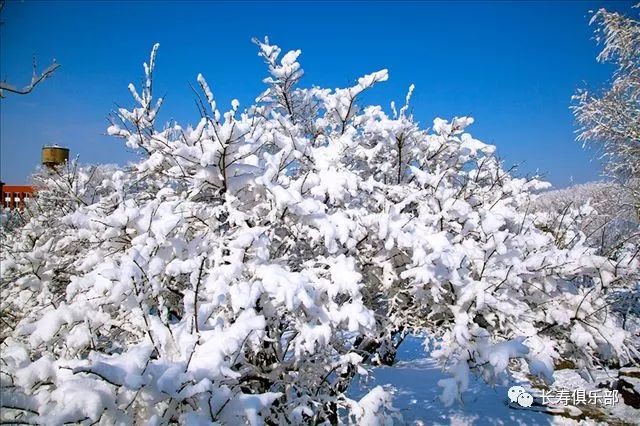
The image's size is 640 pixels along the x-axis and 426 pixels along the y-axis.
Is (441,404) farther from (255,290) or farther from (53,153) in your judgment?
(53,153)

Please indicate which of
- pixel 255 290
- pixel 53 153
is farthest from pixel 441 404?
pixel 53 153

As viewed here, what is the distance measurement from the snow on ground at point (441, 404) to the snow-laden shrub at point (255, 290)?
112 inches

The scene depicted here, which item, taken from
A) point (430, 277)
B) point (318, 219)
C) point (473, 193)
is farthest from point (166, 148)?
point (473, 193)

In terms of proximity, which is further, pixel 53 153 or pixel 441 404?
pixel 53 153

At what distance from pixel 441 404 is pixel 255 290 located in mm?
6455

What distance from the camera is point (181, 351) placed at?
73.7 inches

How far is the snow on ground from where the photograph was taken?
6.62 meters

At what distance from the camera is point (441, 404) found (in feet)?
23.6

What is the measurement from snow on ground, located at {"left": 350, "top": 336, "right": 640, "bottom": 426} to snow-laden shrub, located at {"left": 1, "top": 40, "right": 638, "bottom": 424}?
9.30 feet

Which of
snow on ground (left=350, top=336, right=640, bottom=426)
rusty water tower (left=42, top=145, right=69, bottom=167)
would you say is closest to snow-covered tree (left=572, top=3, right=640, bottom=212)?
snow on ground (left=350, top=336, right=640, bottom=426)

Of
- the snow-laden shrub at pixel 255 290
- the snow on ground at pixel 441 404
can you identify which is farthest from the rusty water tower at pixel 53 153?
the snow-laden shrub at pixel 255 290

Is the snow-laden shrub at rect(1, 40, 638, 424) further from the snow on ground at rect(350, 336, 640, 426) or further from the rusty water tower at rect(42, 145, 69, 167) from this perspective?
the rusty water tower at rect(42, 145, 69, 167)

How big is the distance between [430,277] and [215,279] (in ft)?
4.74

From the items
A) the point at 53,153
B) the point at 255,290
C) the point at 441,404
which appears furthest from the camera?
the point at 53,153
